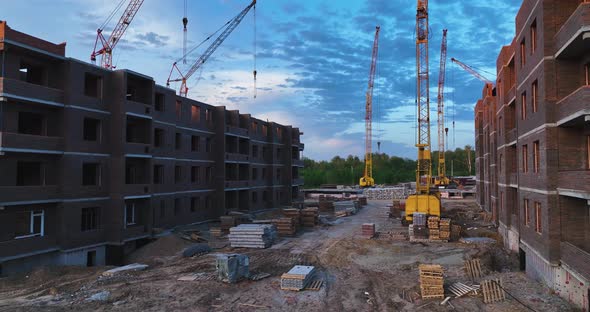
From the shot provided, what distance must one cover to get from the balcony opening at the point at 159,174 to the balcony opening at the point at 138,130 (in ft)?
A: 12.5

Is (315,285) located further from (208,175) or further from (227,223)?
(208,175)

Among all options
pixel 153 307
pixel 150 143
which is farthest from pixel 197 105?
pixel 153 307

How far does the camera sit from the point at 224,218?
117ft

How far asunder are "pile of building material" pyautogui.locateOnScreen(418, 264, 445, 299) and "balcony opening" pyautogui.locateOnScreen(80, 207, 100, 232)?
20.8 meters

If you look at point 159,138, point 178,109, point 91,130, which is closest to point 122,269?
point 91,130

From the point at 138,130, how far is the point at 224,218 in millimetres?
10754

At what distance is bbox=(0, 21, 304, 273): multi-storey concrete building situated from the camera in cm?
2164

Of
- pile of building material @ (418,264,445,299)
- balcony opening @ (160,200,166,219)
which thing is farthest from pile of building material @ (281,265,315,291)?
balcony opening @ (160,200,166,219)

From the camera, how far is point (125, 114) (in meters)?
27.4

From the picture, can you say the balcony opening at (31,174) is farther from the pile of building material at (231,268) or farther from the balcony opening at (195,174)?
the balcony opening at (195,174)

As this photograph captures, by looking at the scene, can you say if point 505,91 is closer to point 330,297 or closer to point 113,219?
point 330,297

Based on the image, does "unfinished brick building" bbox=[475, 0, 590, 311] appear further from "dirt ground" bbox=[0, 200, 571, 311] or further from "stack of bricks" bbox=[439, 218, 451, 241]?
"stack of bricks" bbox=[439, 218, 451, 241]

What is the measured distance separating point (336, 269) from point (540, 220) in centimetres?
1045

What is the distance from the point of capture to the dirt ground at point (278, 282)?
16000mm
